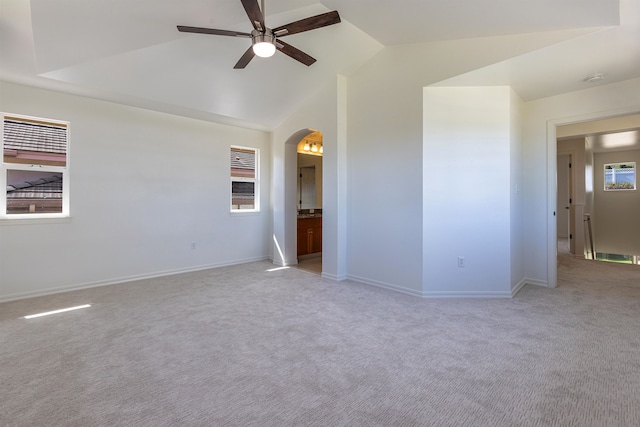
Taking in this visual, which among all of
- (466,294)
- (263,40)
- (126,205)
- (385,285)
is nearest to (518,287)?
(466,294)

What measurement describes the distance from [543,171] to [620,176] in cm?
709

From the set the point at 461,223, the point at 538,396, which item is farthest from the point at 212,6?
the point at 538,396

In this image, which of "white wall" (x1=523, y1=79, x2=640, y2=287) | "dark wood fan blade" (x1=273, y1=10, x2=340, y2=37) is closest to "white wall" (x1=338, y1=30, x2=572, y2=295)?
"white wall" (x1=523, y1=79, x2=640, y2=287)

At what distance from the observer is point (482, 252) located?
3.66 metres

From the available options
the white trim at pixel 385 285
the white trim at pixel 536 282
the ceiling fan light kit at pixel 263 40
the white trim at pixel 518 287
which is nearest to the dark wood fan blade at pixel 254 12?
the ceiling fan light kit at pixel 263 40

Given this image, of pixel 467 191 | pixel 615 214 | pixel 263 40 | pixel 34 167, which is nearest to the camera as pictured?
pixel 263 40

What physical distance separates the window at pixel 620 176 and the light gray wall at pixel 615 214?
10 cm

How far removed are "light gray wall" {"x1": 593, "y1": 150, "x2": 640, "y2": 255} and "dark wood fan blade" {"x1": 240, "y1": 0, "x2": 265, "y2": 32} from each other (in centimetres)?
1059

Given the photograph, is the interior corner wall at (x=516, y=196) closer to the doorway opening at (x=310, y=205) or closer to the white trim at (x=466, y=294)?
the white trim at (x=466, y=294)

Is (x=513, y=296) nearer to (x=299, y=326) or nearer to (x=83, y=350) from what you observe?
(x=299, y=326)

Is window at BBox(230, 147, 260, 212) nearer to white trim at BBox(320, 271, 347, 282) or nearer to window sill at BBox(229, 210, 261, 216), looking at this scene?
window sill at BBox(229, 210, 261, 216)

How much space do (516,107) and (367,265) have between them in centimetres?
280

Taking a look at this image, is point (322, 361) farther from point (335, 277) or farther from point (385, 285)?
point (335, 277)

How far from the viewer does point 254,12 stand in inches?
86.2
